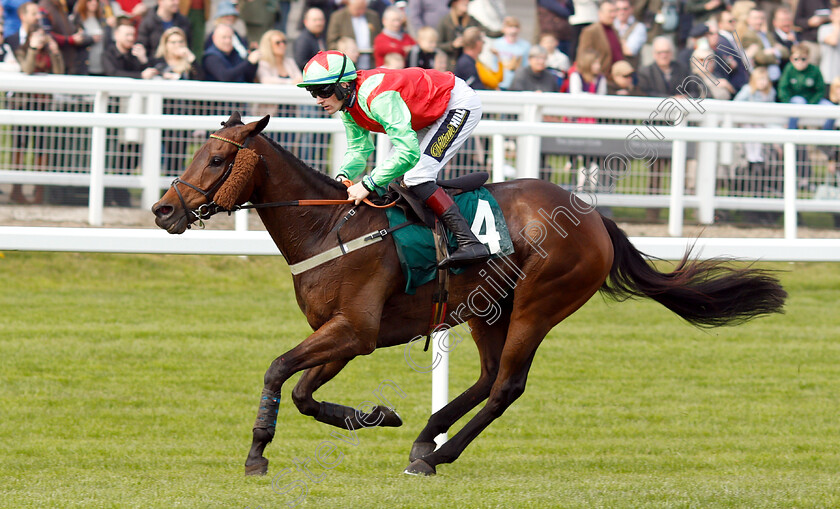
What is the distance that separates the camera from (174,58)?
9289mm

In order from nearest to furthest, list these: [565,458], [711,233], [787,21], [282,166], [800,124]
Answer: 1. [282,166]
2. [565,458]
3. [711,233]
4. [800,124]
5. [787,21]

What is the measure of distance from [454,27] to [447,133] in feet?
19.1

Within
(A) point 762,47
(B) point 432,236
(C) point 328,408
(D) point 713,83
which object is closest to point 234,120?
(B) point 432,236

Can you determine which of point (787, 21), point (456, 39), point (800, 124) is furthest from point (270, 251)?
point (787, 21)

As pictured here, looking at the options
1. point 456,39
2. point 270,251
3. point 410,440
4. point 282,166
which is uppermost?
point 456,39

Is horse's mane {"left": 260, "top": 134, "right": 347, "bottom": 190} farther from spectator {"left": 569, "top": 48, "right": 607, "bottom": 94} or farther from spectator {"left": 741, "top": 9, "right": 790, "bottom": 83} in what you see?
spectator {"left": 741, "top": 9, "right": 790, "bottom": 83}

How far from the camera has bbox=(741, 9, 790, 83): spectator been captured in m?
10.9

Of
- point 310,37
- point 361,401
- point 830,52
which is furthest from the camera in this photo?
point 830,52

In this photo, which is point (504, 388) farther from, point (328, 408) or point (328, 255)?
point (328, 255)

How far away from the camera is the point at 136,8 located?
1001 centimetres

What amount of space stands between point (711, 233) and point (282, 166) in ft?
13.1

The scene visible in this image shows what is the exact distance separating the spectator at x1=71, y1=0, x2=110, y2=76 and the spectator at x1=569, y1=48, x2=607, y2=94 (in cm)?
386

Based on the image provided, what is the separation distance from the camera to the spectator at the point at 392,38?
32.6 feet

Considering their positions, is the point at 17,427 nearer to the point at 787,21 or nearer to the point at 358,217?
the point at 358,217
